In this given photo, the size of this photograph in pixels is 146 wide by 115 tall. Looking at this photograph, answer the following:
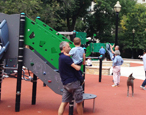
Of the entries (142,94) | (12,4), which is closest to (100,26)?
(12,4)

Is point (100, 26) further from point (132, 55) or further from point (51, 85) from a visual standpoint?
point (51, 85)

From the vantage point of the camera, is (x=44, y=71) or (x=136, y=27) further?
(x=136, y=27)

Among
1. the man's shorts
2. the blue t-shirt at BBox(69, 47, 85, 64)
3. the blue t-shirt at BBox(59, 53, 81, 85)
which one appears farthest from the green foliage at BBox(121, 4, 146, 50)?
the blue t-shirt at BBox(59, 53, 81, 85)

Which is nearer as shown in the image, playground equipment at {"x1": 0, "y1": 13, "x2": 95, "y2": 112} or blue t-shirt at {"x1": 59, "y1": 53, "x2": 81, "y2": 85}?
blue t-shirt at {"x1": 59, "y1": 53, "x2": 81, "y2": 85}

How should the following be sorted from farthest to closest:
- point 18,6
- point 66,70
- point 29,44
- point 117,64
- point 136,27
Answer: point 136,27 < point 18,6 < point 117,64 < point 29,44 < point 66,70

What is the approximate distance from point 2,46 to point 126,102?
4271 mm

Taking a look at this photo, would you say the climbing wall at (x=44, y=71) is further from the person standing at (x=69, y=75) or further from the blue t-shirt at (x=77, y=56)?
the person standing at (x=69, y=75)

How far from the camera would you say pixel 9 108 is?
6699 mm

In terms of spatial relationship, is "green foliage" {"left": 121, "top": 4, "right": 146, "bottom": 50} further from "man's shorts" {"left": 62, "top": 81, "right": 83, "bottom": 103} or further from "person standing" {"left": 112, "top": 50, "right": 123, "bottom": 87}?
"man's shorts" {"left": 62, "top": 81, "right": 83, "bottom": 103}

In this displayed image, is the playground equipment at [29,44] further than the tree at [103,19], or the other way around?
the tree at [103,19]

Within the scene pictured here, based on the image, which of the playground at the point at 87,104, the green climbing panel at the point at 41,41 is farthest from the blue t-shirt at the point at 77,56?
the playground at the point at 87,104

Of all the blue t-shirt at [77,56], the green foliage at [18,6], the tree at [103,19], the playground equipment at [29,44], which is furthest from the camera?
the tree at [103,19]

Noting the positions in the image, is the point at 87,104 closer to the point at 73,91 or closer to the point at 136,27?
the point at 73,91

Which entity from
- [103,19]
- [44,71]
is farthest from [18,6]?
[103,19]
